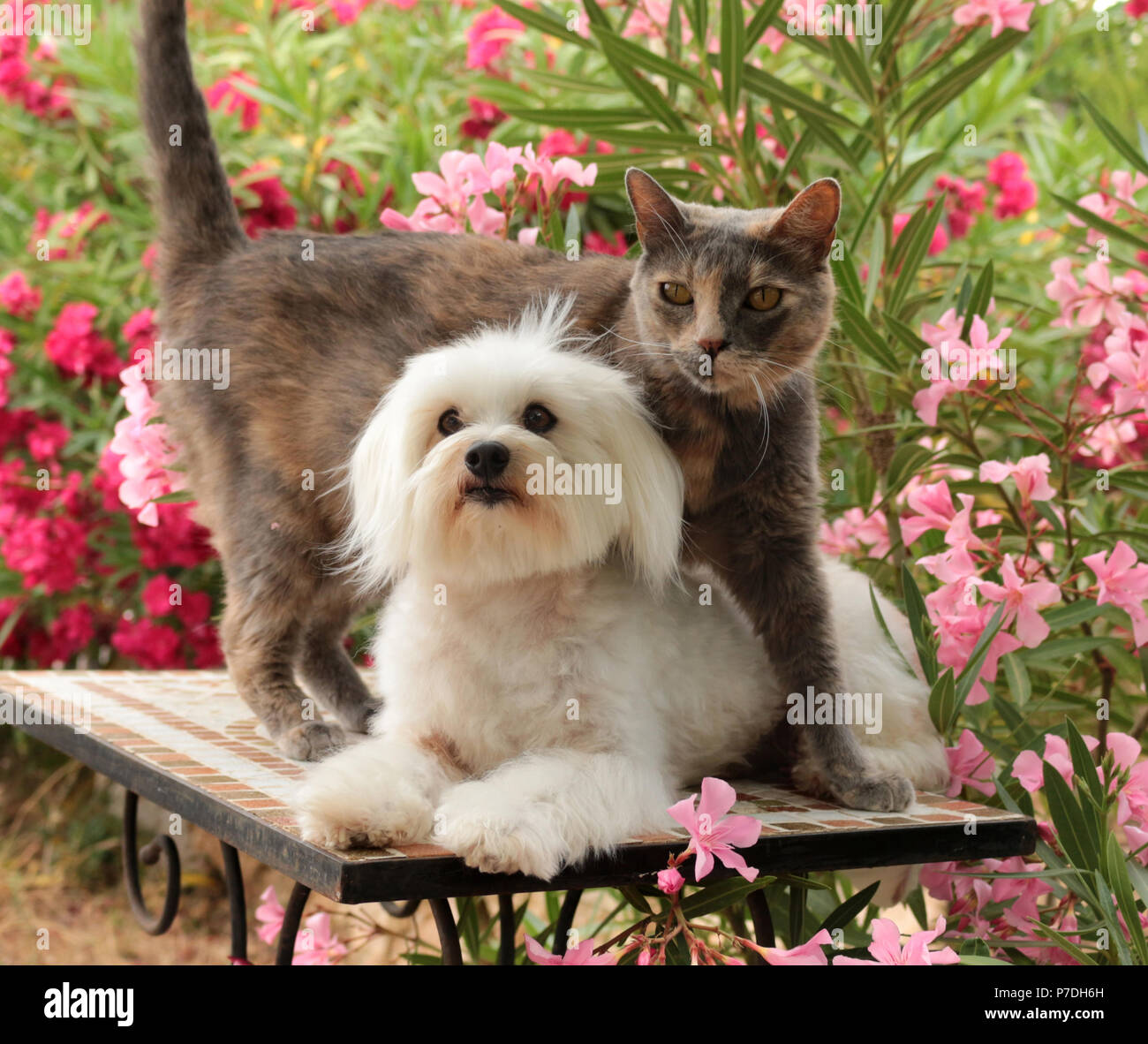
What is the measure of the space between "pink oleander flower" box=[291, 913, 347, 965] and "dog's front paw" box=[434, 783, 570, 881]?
839mm

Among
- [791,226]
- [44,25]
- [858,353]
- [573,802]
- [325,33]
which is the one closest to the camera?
[573,802]

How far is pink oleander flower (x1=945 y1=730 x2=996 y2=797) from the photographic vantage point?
156 cm

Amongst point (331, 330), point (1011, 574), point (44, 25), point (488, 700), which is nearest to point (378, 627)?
point (488, 700)

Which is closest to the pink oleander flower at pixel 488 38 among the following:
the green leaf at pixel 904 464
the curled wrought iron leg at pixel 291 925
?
the green leaf at pixel 904 464

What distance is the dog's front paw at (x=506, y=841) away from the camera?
108 centimetres

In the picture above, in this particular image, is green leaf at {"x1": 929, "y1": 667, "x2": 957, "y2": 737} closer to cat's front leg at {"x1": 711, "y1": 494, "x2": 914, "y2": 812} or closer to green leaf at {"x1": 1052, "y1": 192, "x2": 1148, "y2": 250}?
cat's front leg at {"x1": 711, "y1": 494, "x2": 914, "y2": 812}

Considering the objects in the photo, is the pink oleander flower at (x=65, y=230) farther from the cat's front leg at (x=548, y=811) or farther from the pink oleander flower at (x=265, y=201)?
the cat's front leg at (x=548, y=811)

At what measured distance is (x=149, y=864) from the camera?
186 centimetres

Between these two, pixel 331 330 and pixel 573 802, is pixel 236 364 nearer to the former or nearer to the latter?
pixel 331 330

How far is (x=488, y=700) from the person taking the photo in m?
1.29

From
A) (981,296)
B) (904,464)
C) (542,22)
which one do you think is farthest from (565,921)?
(542,22)

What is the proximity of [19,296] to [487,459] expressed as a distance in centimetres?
246

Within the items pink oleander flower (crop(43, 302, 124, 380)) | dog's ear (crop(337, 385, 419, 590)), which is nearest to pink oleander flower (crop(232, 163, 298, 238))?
pink oleander flower (crop(43, 302, 124, 380))

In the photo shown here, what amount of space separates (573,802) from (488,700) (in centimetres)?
19
